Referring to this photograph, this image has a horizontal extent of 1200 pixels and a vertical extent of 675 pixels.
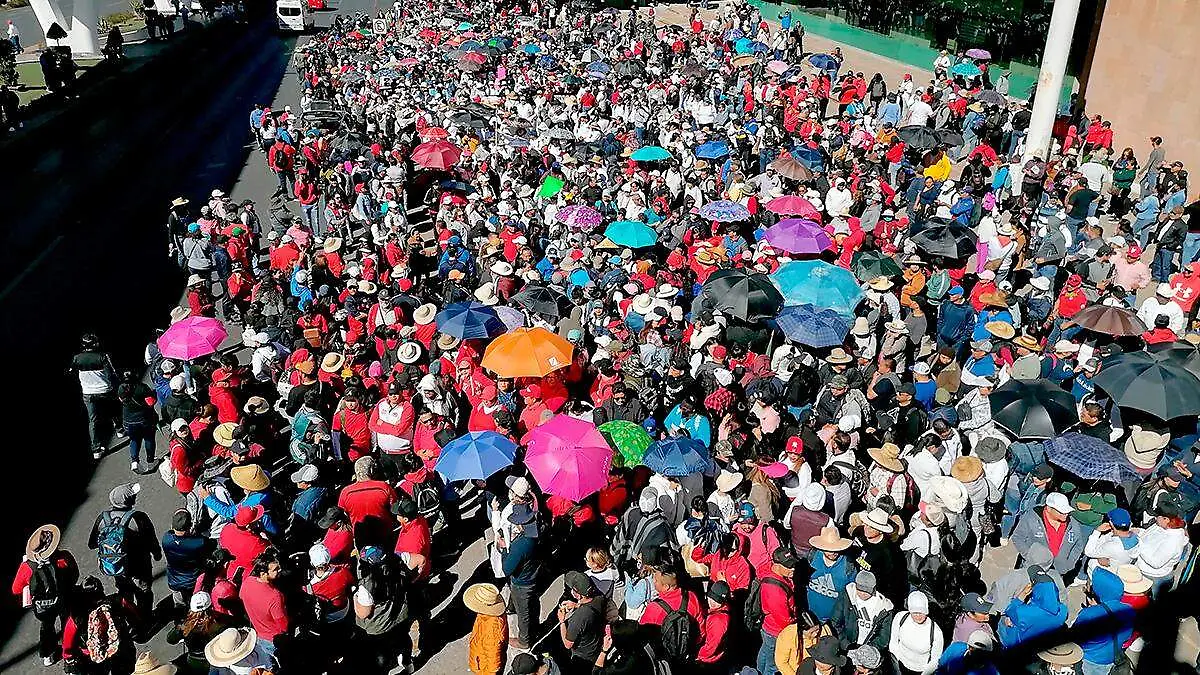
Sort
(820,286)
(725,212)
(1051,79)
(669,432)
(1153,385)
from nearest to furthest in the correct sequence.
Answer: (1153,385) < (669,432) < (820,286) < (725,212) < (1051,79)

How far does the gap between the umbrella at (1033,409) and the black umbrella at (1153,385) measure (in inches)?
22.7

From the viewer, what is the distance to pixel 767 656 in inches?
247

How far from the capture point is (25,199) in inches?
766

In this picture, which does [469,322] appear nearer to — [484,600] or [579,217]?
[579,217]

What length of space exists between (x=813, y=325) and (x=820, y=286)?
0.91m

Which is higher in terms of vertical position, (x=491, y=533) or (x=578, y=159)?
(x=578, y=159)

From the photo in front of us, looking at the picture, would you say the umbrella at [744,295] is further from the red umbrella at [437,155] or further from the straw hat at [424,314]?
the red umbrella at [437,155]

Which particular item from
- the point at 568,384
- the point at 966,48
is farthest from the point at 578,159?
the point at 966,48

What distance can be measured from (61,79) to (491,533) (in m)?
22.3

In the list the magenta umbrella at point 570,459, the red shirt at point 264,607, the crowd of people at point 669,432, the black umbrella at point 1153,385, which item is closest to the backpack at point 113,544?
the crowd of people at point 669,432

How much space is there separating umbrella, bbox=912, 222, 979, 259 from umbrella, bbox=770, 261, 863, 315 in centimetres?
160

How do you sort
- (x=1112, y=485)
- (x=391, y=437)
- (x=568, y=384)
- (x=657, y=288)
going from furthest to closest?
(x=657, y=288) < (x=568, y=384) < (x=391, y=437) < (x=1112, y=485)

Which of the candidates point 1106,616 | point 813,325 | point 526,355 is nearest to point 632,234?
point 813,325

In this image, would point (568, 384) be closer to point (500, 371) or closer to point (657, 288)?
point (500, 371)
